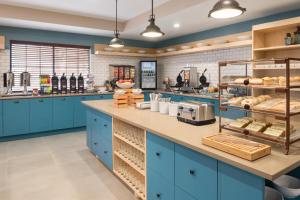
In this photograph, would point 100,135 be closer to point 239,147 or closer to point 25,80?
point 239,147

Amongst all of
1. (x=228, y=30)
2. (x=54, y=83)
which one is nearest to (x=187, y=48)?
(x=228, y=30)

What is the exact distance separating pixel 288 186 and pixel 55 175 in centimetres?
280

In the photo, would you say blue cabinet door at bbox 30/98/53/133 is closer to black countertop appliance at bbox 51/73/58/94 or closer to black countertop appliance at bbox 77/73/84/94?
black countertop appliance at bbox 51/73/58/94

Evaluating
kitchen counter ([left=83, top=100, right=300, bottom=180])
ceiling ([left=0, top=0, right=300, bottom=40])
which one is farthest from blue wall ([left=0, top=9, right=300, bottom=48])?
kitchen counter ([left=83, top=100, right=300, bottom=180])

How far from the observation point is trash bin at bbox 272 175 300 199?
162cm

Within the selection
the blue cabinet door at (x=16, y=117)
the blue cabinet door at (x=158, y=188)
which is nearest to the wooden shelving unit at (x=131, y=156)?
the blue cabinet door at (x=158, y=188)

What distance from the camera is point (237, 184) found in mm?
1438

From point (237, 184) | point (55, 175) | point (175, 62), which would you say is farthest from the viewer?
point (175, 62)

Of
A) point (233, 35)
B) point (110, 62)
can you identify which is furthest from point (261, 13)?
point (110, 62)

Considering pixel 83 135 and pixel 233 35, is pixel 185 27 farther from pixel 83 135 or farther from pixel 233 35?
pixel 83 135

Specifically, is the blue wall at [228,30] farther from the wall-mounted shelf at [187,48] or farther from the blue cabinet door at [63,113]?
the blue cabinet door at [63,113]

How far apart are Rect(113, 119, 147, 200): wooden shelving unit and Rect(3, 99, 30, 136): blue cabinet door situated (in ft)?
9.67

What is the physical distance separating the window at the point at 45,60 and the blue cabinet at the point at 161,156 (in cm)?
463

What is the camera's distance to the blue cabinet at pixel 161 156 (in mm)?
2042
